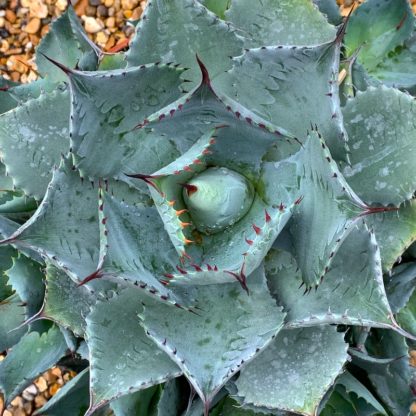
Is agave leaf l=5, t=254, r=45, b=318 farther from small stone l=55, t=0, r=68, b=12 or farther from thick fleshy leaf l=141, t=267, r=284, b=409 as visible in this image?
small stone l=55, t=0, r=68, b=12

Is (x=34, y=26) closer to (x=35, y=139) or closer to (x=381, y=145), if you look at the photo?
(x=35, y=139)

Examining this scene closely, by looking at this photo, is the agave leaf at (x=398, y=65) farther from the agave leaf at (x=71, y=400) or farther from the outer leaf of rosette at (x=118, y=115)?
the agave leaf at (x=71, y=400)

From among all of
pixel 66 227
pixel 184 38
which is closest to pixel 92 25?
pixel 184 38

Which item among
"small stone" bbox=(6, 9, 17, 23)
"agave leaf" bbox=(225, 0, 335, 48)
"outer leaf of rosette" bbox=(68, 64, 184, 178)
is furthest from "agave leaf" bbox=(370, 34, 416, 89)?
"small stone" bbox=(6, 9, 17, 23)

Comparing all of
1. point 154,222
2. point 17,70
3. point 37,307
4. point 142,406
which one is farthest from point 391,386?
point 17,70

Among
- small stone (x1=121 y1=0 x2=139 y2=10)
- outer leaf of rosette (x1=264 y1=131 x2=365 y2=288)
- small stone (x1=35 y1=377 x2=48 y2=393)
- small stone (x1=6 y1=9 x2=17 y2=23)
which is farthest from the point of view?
small stone (x1=6 y1=9 x2=17 y2=23)
